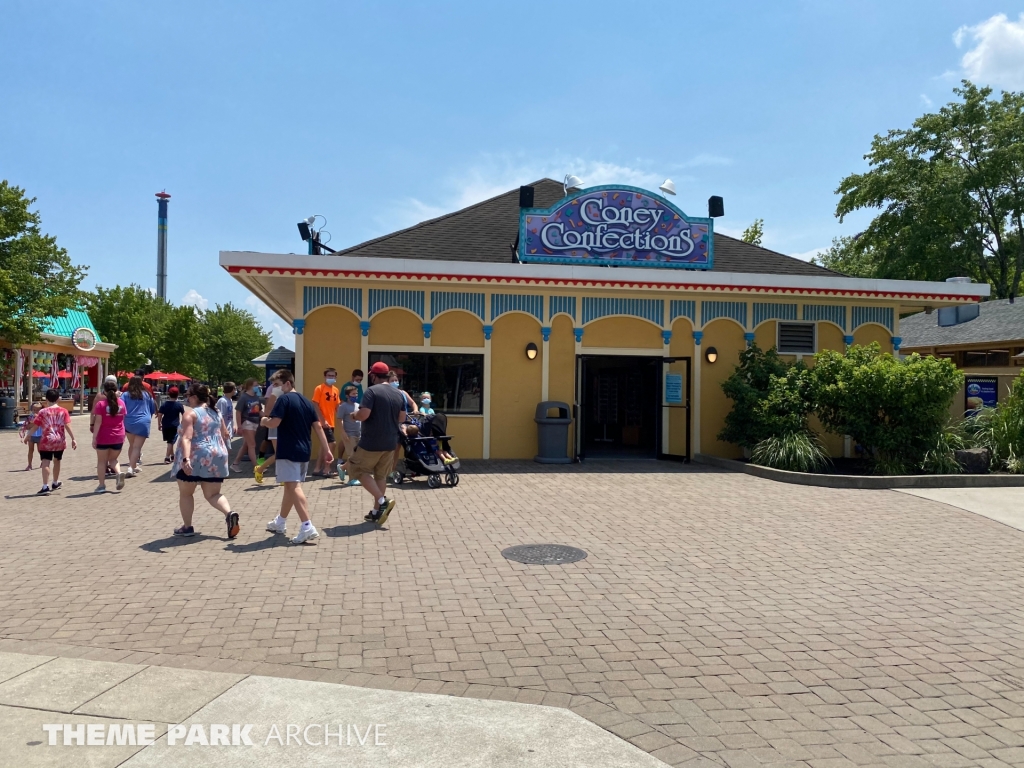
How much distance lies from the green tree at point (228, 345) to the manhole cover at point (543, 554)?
198ft

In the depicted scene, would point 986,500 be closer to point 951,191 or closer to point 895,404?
point 895,404

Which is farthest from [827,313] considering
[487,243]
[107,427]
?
[107,427]

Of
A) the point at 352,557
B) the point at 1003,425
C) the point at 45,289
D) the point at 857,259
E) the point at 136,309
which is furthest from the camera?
the point at 136,309

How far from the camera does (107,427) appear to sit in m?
9.98

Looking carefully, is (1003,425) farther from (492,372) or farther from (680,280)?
(492,372)

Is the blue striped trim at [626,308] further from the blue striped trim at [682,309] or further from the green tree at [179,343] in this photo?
the green tree at [179,343]

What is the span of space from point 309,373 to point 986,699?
1159cm

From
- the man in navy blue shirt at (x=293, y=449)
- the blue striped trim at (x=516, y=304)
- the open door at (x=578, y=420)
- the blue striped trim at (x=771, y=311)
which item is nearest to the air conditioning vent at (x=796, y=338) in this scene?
the blue striped trim at (x=771, y=311)

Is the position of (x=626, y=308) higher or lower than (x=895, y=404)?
higher

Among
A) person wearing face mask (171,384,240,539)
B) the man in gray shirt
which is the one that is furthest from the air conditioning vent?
person wearing face mask (171,384,240,539)

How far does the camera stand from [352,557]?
653cm

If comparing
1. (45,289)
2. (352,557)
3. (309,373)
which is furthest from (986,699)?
(45,289)

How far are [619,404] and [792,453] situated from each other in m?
6.68

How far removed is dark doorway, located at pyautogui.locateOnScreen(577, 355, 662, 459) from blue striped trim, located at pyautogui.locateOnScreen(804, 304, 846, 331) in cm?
367
